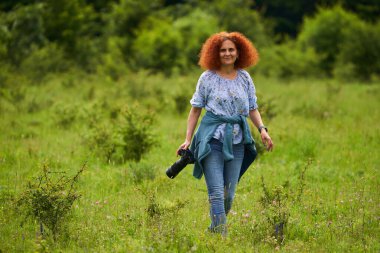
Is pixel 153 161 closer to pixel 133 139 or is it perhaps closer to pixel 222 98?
pixel 133 139

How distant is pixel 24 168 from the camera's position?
8.25 meters

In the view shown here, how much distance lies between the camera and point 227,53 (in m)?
5.42

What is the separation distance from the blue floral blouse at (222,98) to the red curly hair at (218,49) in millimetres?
109

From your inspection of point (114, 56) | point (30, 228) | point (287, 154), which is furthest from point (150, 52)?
point (30, 228)

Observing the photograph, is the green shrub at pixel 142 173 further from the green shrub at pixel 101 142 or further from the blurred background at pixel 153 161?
the green shrub at pixel 101 142

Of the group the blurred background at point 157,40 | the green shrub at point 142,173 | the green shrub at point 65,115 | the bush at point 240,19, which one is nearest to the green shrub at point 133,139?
the green shrub at point 142,173

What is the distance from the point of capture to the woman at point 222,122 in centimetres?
523

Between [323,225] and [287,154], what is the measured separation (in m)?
4.07

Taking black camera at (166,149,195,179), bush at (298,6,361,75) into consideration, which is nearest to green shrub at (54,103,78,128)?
black camera at (166,149,195,179)

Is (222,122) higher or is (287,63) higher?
(222,122)

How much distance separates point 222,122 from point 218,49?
77 cm

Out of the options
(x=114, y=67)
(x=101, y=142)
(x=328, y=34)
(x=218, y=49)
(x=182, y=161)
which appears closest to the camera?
(x=182, y=161)

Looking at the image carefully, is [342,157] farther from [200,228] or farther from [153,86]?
[153,86]

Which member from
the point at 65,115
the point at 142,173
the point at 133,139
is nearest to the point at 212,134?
the point at 142,173
